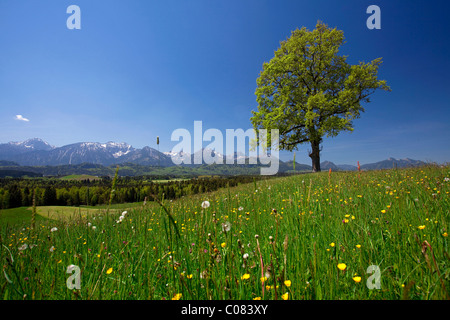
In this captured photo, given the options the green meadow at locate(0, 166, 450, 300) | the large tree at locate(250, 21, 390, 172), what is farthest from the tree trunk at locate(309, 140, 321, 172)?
the green meadow at locate(0, 166, 450, 300)

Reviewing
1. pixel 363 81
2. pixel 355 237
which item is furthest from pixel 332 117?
pixel 355 237

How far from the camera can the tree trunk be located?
2462cm

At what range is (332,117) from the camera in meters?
22.0

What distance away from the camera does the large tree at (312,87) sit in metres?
21.9

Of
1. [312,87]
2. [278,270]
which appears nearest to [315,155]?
[312,87]

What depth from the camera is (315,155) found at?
82.3ft

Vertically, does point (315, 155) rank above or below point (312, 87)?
below

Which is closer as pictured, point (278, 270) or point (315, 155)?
point (278, 270)

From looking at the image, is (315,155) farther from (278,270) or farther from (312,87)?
(278,270)

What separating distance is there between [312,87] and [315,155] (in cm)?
921

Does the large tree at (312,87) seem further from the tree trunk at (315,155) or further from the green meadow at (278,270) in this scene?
the green meadow at (278,270)

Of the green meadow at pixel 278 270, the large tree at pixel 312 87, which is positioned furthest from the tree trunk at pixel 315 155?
the green meadow at pixel 278 270
